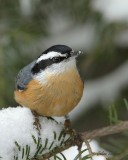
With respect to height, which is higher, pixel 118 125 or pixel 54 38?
pixel 54 38

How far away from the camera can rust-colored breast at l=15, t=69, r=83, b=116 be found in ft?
9.61

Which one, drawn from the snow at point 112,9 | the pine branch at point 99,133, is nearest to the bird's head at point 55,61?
the pine branch at point 99,133

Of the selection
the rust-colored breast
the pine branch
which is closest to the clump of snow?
the pine branch

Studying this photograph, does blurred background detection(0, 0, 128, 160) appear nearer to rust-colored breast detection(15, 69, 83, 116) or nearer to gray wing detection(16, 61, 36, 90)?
gray wing detection(16, 61, 36, 90)

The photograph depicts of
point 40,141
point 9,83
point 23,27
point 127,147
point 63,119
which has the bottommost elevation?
point 127,147

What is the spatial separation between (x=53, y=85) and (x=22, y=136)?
2.54ft

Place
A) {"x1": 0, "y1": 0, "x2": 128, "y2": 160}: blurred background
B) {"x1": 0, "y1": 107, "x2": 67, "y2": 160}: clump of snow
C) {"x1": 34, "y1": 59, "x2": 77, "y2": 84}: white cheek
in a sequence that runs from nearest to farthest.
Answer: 1. {"x1": 0, "y1": 107, "x2": 67, "y2": 160}: clump of snow
2. {"x1": 34, "y1": 59, "x2": 77, "y2": 84}: white cheek
3. {"x1": 0, "y1": 0, "x2": 128, "y2": 160}: blurred background

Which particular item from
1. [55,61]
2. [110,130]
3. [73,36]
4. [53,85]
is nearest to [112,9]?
[73,36]

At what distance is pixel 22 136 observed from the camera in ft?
7.64

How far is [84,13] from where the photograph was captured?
4402mm

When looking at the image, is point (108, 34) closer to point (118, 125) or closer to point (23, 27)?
point (23, 27)

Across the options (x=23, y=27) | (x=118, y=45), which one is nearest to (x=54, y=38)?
(x=118, y=45)

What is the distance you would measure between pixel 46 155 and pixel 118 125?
365 millimetres

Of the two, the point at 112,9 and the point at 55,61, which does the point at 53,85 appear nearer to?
the point at 55,61
